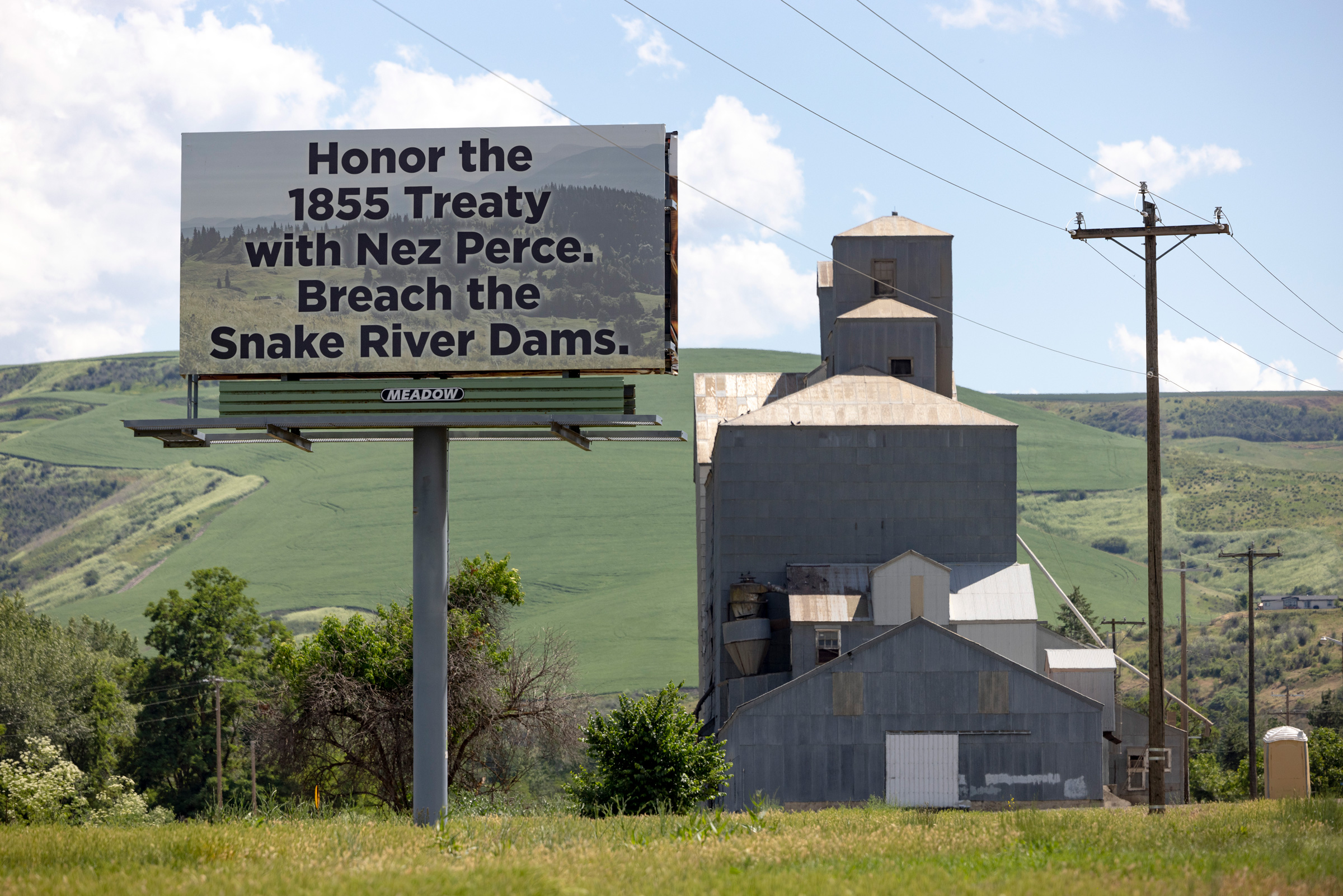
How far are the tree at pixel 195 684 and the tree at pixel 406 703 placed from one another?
34.9 m

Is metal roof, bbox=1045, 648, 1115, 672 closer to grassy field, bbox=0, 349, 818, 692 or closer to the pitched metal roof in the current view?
the pitched metal roof

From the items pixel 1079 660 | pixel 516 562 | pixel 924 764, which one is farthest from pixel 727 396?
pixel 516 562

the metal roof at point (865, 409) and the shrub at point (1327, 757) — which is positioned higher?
the metal roof at point (865, 409)

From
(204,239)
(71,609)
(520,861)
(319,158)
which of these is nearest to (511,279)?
(319,158)

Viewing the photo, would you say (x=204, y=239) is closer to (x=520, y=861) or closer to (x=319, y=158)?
(x=319, y=158)

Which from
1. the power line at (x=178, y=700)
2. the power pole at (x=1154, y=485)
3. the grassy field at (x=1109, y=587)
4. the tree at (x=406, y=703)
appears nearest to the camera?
the power pole at (x=1154, y=485)

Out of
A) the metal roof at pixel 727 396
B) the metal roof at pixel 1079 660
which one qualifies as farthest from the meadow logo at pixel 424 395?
the metal roof at pixel 727 396

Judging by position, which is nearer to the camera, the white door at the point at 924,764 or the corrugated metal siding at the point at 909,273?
the white door at the point at 924,764

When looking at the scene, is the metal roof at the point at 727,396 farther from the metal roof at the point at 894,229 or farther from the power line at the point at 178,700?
the power line at the point at 178,700

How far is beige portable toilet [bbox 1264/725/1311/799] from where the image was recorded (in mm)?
29672

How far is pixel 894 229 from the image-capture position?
58156 mm

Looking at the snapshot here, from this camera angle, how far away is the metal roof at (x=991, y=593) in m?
44.0

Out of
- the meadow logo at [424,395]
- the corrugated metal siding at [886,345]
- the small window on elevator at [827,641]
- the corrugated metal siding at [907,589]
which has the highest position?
the corrugated metal siding at [886,345]

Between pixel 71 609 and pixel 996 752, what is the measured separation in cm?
17084
